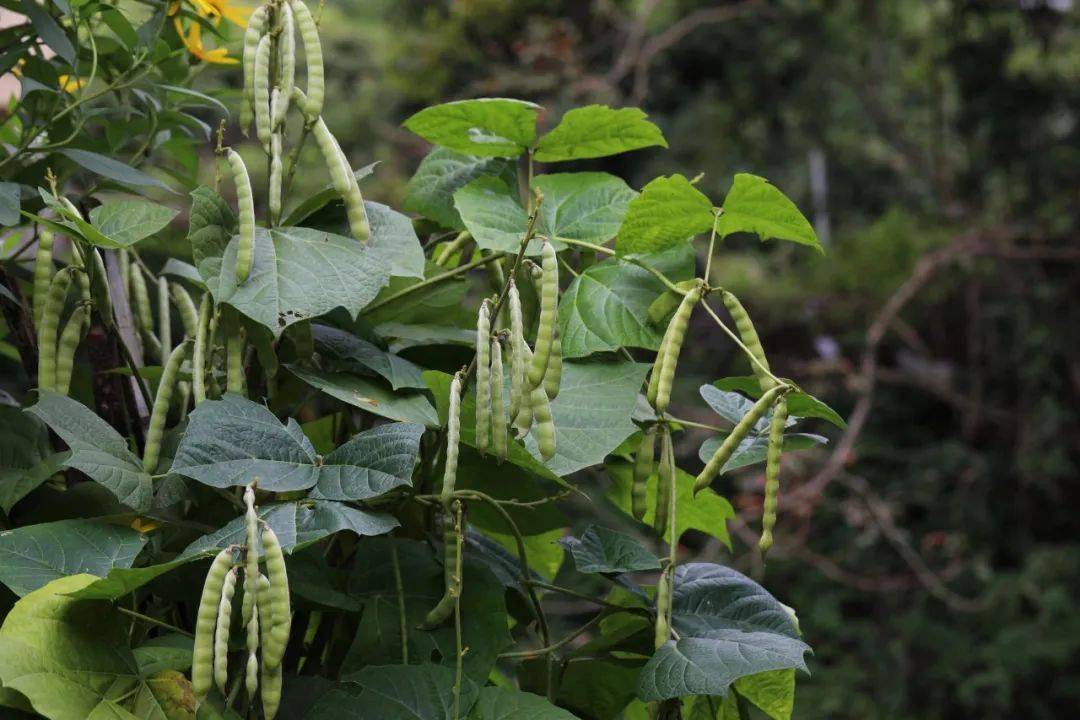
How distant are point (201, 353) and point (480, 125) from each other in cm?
22

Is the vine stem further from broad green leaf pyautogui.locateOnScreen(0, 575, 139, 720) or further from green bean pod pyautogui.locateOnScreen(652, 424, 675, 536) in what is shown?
green bean pod pyautogui.locateOnScreen(652, 424, 675, 536)

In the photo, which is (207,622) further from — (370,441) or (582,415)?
(582,415)

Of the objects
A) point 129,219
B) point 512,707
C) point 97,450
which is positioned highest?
point 129,219

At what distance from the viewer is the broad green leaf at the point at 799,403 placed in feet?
1.99

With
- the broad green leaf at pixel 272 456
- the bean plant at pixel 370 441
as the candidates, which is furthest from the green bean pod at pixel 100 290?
the broad green leaf at pixel 272 456

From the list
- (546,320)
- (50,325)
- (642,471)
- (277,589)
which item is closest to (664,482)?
(642,471)

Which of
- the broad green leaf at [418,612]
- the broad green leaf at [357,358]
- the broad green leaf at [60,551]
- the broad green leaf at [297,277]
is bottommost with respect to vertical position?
the broad green leaf at [418,612]

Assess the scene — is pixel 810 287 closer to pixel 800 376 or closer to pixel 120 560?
pixel 800 376

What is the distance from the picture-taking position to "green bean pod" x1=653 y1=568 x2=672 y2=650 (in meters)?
0.60

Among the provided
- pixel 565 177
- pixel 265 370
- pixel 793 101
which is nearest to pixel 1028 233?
pixel 793 101

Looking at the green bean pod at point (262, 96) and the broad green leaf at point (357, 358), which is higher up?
the green bean pod at point (262, 96)

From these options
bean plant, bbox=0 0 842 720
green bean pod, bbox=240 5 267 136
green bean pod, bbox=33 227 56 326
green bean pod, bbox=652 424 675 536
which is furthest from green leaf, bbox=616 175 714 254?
green bean pod, bbox=33 227 56 326

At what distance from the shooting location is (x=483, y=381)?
555 mm

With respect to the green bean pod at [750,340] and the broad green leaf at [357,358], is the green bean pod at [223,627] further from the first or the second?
the green bean pod at [750,340]
